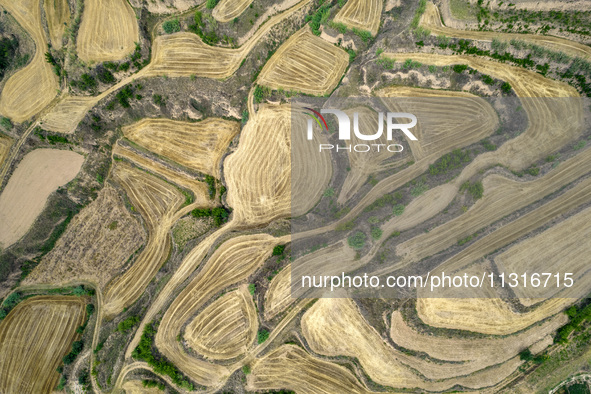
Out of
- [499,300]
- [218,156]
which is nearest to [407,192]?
[499,300]

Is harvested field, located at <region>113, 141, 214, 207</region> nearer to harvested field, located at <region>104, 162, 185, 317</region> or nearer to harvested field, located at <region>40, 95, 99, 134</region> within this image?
harvested field, located at <region>104, 162, 185, 317</region>

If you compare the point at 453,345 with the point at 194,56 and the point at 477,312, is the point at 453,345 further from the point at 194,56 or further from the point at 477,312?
the point at 194,56

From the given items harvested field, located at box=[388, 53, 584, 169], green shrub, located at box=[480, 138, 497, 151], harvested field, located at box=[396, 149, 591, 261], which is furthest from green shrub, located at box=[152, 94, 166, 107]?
green shrub, located at box=[480, 138, 497, 151]

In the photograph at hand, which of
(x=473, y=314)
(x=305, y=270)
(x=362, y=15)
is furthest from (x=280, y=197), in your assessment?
(x=473, y=314)

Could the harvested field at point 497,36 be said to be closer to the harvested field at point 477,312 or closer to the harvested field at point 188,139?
the harvested field at point 477,312

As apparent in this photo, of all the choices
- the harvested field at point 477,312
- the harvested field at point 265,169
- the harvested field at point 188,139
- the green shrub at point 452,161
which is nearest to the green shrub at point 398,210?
the green shrub at point 452,161

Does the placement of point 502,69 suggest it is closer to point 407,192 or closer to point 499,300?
point 407,192
